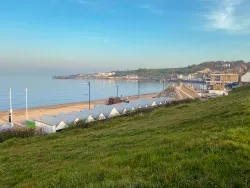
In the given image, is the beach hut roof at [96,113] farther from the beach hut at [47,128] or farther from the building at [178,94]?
the building at [178,94]

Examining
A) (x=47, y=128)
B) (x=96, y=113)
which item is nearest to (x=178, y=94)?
(x=96, y=113)

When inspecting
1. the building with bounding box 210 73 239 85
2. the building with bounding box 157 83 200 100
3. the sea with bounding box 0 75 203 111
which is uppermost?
the building with bounding box 210 73 239 85

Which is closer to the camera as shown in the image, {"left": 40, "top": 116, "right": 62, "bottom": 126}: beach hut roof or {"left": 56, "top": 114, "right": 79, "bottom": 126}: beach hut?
{"left": 40, "top": 116, "right": 62, "bottom": 126}: beach hut roof

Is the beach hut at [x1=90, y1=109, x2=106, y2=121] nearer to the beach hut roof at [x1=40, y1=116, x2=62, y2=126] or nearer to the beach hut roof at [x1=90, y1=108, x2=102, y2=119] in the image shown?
the beach hut roof at [x1=90, y1=108, x2=102, y2=119]

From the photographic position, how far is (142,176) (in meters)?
3.75

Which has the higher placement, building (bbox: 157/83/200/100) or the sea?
building (bbox: 157/83/200/100)

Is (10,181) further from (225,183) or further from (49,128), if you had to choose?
(49,128)

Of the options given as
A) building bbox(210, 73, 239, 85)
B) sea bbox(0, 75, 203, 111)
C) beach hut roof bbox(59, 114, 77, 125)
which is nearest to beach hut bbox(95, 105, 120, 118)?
beach hut roof bbox(59, 114, 77, 125)

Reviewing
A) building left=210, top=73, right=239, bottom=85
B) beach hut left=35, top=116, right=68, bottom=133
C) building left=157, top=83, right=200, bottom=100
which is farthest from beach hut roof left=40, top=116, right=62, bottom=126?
building left=210, top=73, right=239, bottom=85

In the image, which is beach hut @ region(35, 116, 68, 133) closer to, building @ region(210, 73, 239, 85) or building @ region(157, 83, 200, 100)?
building @ region(157, 83, 200, 100)

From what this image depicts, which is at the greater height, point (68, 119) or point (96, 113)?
point (96, 113)

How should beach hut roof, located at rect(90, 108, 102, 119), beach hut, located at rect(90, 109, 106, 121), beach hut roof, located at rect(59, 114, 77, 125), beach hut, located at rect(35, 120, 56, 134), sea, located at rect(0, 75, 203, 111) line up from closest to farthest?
beach hut, located at rect(35, 120, 56, 134) → beach hut roof, located at rect(59, 114, 77, 125) → beach hut, located at rect(90, 109, 106, 121) → beach hut roof, located at rect(90, 108, 102, 119) → sea, located at rect(0, 75, 203, 111)

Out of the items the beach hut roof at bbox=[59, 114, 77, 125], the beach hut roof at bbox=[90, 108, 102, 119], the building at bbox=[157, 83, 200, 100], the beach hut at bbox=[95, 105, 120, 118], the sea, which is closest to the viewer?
the beach hut roof at bbox=[59, 114, 77, 125]

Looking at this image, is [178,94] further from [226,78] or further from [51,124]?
[226,78]
